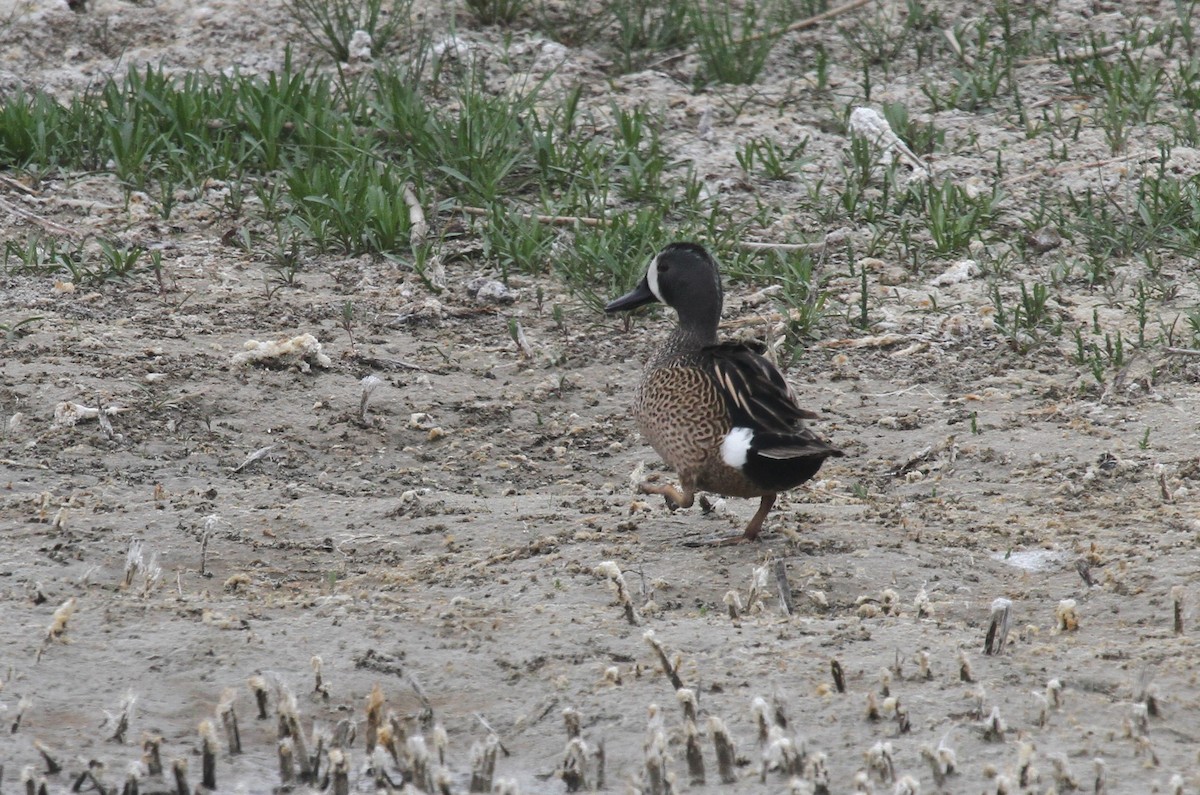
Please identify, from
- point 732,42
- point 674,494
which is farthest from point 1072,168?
point 674,494

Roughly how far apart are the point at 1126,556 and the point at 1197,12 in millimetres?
5371

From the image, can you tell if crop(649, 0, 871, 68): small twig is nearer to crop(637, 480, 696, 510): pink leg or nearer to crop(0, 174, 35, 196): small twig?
crop(0, 174, 35, 196): small twig

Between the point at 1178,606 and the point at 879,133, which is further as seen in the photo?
the point at 879,133

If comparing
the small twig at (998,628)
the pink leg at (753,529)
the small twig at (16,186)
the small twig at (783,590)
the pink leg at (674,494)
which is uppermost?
the small twig at (998,628)

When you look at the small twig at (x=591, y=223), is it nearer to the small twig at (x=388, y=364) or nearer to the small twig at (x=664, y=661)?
the small twig at (x=388, y=364)

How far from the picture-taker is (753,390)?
436 cm

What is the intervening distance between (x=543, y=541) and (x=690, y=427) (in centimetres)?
58

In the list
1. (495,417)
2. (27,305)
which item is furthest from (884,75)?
(27,305)

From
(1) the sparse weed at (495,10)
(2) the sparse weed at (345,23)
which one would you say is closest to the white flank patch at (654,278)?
(2) the sparse weed at (345,23)

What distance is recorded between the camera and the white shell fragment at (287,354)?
5.50 metres

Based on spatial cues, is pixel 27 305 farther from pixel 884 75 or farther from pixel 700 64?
pixel 884 75

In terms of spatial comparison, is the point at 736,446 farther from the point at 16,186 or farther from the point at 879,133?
the point at 16,186

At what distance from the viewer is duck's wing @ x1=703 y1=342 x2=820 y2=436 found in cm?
423

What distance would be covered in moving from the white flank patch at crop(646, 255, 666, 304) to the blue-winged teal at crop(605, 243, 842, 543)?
145 millimetres
